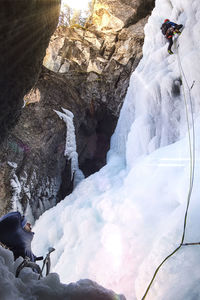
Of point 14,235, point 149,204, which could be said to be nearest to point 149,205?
point 149,204

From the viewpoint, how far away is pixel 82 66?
8.84m

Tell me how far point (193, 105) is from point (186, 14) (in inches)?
96.8

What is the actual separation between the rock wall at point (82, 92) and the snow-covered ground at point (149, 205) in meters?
1.64

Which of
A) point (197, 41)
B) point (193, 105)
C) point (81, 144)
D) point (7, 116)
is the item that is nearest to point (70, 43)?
point (81, 144)

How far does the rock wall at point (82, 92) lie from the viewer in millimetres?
7074

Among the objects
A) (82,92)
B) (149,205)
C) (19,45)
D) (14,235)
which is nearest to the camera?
(19,45)

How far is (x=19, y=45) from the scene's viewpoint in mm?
1511

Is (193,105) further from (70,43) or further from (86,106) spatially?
(70,43)

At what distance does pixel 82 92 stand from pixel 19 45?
761cm

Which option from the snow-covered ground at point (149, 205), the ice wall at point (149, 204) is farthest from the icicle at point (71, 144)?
the snow-covered ground at point (149, 205)

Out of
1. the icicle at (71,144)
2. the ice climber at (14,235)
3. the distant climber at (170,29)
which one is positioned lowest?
the ice climber at (14,235)

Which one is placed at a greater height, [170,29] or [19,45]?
[170,29]

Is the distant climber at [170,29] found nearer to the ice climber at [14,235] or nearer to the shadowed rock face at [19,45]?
the shadowed rock face at [19,45]

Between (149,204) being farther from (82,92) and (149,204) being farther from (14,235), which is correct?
(82,92)
